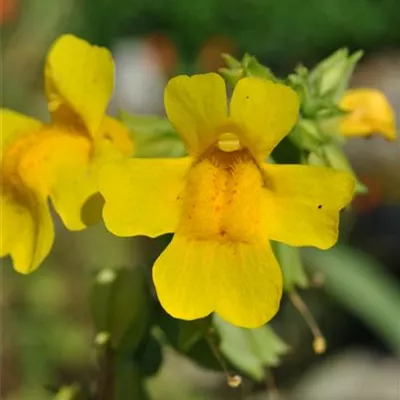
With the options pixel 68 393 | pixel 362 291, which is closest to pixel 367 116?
pixel 68 393

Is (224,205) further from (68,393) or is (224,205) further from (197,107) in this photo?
(68,393)

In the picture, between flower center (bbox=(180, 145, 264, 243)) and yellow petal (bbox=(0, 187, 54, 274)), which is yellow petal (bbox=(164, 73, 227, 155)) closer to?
flower center (bbox=(180, 145, 264, 243))

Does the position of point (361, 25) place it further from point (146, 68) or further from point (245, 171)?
point (245, 171)

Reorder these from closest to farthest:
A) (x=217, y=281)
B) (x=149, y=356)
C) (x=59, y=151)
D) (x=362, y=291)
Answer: (x=217, y=281) → (x=59, y=151) → (x=149, y=356) → (x=362, y=291)

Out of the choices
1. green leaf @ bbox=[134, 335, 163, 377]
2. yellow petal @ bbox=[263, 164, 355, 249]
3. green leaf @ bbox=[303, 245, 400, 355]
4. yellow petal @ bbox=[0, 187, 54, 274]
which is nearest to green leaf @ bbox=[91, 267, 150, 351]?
green leaf @ bbox=[134, 335, 163, 377]

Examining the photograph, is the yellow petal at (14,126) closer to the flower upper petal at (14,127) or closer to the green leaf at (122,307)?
the flower upper petal at (14,127)

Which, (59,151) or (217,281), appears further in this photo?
(59,151)

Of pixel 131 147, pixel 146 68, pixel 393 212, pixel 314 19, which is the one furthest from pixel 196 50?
pixel 131 147
